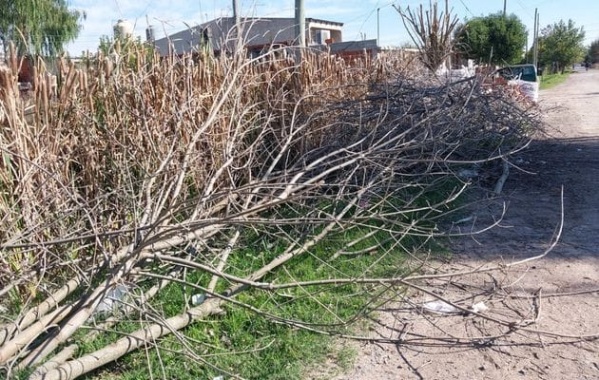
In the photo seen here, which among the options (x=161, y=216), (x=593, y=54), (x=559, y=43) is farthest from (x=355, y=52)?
(x=593, y=54)

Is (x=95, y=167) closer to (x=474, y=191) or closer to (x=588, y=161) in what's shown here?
(x=474, y=191)

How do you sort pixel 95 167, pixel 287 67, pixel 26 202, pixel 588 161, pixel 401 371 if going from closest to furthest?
pixel 401 371, pixel 26 202, pixel 95 167, pixel 287 67, pixel 588 161

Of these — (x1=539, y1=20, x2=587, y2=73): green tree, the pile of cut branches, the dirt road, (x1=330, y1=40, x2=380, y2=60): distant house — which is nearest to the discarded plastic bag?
the dirt road

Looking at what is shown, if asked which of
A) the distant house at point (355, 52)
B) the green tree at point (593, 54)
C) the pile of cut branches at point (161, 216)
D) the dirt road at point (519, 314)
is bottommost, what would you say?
the dirt road at point (519, 314)

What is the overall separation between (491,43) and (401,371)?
1435 inches

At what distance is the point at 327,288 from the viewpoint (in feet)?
13.1

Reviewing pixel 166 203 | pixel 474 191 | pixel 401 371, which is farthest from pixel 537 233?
pixel 166 203

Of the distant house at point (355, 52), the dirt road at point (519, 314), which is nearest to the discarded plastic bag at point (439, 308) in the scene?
the dirt road at point (519, 314)

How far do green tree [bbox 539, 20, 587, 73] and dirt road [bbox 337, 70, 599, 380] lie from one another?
61829 mm

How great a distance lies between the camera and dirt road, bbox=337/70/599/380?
3037 millimetres

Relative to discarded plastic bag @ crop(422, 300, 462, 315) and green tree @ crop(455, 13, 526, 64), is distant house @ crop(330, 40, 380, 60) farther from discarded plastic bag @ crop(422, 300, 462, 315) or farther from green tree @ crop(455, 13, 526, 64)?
green tree @ crop(455, 13, 526, 64)

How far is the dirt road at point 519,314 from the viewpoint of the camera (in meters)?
3.04

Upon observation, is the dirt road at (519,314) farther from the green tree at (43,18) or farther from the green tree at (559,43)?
the green tree at (559,43)

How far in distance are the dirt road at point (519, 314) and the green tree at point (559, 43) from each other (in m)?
61.8
